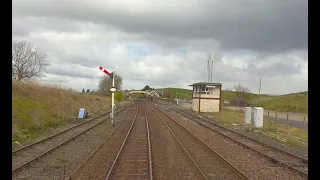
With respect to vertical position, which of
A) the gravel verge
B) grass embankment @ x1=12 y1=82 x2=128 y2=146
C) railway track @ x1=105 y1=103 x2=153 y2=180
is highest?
grass embankment @ x1=12 y1=82 x2=128 y2=146

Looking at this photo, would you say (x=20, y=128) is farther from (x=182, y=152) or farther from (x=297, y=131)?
(x=297, y=131)

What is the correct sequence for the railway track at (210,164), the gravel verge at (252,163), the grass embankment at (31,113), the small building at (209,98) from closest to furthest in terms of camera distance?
the railway track at (210,164) → the gravel verge at (252,163) → the grass embankment at (31,113) → the small building at (209,98)

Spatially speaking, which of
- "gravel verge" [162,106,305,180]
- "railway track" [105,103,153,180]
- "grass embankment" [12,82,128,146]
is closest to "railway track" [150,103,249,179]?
"gravel verge" [162,106,305,180]

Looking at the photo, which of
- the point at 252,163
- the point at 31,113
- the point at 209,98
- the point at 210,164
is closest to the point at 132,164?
the point at 210,164

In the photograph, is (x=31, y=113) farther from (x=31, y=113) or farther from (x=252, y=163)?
(x=252, y=163)

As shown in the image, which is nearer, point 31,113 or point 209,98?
point 31,113

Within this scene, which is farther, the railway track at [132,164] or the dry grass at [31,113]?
the dry grass at [31,113]

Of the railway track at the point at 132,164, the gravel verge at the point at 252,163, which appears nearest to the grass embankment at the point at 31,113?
the railway track at the point at 132,164

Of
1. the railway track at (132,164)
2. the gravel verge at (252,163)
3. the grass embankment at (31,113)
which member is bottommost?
the gravel verge at (252,163)

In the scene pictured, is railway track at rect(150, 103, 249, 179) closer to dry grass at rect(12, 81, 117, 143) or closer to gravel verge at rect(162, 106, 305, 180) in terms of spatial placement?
gravel verge at rect(162, 106, 305, 180)

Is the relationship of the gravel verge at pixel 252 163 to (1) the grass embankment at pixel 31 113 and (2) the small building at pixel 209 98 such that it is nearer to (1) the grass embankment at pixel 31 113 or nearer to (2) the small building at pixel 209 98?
(1) the grass embankment at pixel 31 113

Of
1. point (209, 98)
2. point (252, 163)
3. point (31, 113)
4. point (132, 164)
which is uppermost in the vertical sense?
point (209, 98)

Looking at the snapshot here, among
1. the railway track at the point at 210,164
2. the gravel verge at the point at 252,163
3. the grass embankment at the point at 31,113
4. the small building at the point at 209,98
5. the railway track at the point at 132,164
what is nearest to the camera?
the railway track at the point at 132,164
